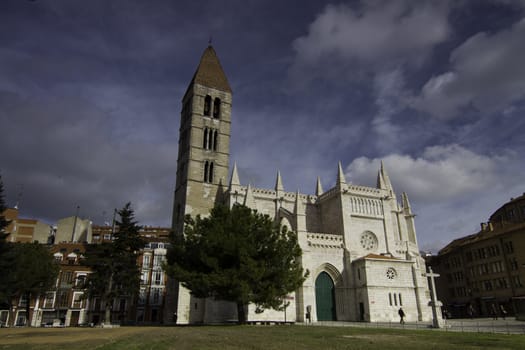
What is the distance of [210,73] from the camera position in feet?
160

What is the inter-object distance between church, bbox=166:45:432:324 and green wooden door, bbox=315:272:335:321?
3.4 inches

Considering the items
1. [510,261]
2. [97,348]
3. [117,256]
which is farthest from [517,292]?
[97,348]

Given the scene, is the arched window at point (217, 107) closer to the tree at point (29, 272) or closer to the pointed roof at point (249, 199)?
the pointed roof at point (249, 199)

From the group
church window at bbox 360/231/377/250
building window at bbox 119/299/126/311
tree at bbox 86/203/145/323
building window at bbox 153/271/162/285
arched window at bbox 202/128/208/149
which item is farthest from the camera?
building window at bbox 153/271/162/285

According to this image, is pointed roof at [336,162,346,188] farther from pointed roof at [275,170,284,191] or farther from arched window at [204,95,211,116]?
arched window at [204,95,211,116]

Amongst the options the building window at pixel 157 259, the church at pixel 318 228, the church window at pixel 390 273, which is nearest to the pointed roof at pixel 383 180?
the church at pixel 318 228

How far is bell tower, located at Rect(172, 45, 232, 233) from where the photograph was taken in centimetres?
4144

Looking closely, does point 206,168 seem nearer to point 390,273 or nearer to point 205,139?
point 205,139

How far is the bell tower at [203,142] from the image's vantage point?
41.4m

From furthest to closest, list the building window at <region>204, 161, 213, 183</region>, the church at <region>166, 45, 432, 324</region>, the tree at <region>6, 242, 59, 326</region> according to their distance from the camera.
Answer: the building window at <region>204, 161, 213, 183</region>, the tree at <region>6, 242, 59, 326</region>, the church at <region>166, 45, 432, 324</region>

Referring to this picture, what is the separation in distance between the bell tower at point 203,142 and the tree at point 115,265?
8.16m

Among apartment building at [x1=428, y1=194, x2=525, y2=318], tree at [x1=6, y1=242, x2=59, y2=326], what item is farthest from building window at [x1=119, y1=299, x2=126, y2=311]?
apartment building at [x1=428, y1=194, x2=525, y2=318]

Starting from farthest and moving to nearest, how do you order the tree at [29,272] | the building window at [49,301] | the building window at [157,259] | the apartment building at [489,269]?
the building window at [157,259], the building window at [49,301], the apartment building at [489,269], the tree at [29,272]

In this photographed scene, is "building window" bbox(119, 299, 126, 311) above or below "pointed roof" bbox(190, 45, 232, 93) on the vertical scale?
below
